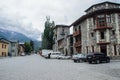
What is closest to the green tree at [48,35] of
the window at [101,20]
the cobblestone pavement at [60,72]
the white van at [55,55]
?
the white van at [55,55]

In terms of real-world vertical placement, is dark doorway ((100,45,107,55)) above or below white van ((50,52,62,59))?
above

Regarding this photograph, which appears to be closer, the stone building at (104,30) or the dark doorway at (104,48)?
the stone building at (104,30)

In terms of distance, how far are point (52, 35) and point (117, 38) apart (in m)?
42.9

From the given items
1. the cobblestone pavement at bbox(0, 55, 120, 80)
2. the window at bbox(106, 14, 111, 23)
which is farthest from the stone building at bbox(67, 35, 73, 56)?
the cobblestone pavement at bbox(0, 55, 120, 80)

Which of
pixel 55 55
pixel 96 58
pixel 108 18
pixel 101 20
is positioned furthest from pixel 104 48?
pixel 55 55

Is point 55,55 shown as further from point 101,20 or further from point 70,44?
point 101,20

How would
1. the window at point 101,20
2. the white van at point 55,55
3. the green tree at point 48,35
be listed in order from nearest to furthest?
1. the window at point 101,20
2. the white van at point 55,55
3. the green tree at point 48,35

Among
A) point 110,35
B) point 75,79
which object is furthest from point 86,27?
point 75,79

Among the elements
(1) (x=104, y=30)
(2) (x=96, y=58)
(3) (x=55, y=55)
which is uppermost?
(1) (x=104, y=30)

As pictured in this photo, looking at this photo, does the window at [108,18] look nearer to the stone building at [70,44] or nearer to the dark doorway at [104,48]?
the dark doorway at [104,48]

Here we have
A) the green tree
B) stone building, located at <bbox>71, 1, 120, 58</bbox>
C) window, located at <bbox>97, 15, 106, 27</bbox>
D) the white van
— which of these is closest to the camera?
stone building, located at <bbox>71, 1, 120, 58</bbox>

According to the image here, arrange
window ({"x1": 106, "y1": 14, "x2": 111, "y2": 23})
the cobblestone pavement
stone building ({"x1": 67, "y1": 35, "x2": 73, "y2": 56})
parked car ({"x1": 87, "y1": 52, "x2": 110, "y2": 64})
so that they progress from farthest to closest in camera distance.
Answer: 1. stone building ({"x1": 67, "y1": 35, "x2": 73, "y2": 56})
2. window ({"x1": 106, "y1": 14, "x2": 111, "y2": 23})
3. parked car ({"x1": 87, "y1": 52, "x2": 110, "y2": 64})
4. the cobblestone pavement

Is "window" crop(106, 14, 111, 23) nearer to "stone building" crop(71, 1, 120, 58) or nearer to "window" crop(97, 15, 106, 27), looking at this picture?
"stone building" crop(71, 1, 120, 58)

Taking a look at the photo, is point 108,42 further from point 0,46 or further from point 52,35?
point 0,46
